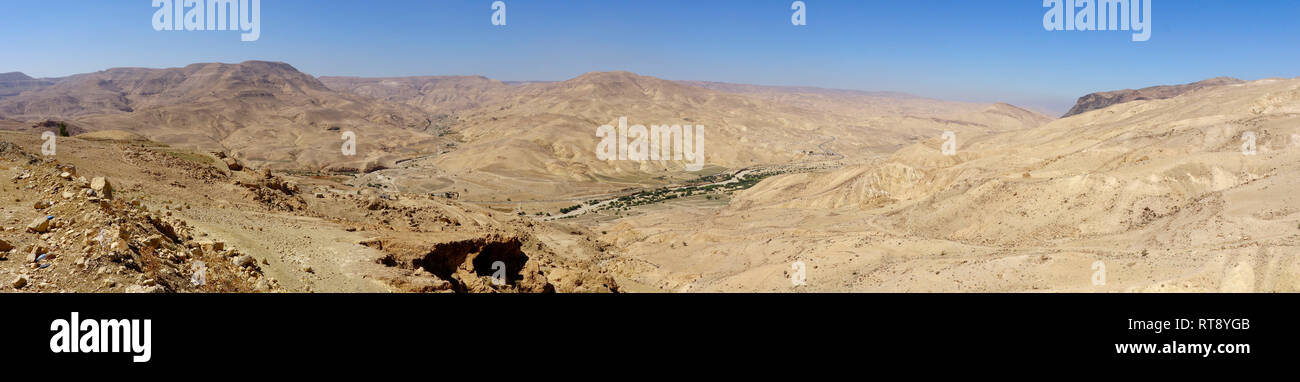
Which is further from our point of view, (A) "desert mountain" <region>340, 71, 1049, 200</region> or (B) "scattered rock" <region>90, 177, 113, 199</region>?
(A) "desert mountain" <region>340, 71, 1049, 200</region>

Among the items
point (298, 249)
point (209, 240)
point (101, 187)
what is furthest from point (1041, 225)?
point (101, 187)

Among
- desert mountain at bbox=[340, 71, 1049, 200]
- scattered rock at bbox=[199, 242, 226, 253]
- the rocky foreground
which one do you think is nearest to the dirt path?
the rocky foreground

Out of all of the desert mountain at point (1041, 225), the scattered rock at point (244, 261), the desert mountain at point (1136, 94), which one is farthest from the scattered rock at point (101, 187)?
the desert mountain at point (1136, 94)

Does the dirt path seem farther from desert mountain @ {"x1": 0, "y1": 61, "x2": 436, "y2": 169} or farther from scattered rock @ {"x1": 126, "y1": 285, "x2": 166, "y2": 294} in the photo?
desert mountain @ {"x1": 0, "y1": 61, "x2": 436, "y2": 169}

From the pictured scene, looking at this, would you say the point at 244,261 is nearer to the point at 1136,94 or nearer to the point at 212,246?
the point at 212,246

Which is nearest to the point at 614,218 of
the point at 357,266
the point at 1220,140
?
the point at 357,266

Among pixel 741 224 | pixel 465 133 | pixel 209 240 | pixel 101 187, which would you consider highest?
pixel 465 133
